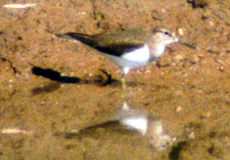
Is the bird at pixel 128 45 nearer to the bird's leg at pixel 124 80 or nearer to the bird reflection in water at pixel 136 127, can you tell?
the bird's leg at pixel 124 80

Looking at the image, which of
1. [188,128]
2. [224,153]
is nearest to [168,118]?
[188,128]

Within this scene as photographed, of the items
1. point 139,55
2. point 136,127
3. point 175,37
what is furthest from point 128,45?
point 136,127

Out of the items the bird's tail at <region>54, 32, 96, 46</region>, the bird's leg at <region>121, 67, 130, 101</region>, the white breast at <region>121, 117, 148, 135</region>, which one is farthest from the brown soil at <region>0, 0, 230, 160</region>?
the bird's tail at <region>54, 32, 96, 46</region>

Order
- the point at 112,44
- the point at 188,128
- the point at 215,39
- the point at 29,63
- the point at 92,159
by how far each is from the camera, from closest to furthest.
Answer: the point at 92,159 < the point at 188,128 < the point at 112,44 < the point at 29,63 < the point at 215,39

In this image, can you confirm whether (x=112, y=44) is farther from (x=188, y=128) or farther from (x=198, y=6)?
(x=198, y=6)

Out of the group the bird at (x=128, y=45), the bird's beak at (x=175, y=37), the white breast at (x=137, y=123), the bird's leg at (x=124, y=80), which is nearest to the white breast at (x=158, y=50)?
the bird at (x=128, y=45)

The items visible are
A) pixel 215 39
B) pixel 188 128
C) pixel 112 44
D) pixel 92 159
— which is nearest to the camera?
pixel 92 159
